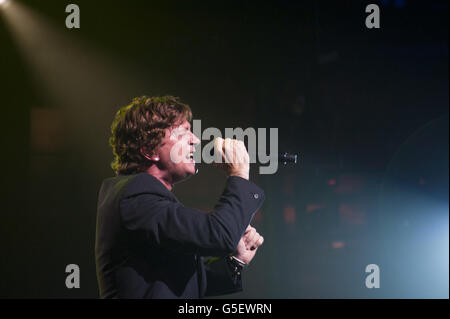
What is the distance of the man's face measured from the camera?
4.18 feet

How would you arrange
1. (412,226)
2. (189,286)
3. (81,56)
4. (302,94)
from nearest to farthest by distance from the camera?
(189,286) → (81,56) → (302,94) → (412,226)

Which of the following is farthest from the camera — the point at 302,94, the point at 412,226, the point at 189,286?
the point at 412,226

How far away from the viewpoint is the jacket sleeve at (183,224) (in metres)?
1.02

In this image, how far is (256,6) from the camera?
2.84 metres

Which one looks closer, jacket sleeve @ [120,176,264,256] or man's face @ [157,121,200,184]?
jacket sleeve @ [120,176,264,256]

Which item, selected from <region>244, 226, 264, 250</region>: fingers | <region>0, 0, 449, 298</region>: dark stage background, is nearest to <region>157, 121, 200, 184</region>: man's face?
<region>244, 226, 264, 250</region>: fingers

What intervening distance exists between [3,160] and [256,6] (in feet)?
7.48

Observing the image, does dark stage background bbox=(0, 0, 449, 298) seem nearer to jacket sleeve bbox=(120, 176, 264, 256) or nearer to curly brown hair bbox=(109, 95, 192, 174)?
curly brown hair bbox=(109, 95, 192, 174)

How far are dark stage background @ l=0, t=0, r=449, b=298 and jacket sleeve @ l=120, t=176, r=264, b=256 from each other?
6.07ft

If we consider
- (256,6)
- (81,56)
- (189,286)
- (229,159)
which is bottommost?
(189,286)

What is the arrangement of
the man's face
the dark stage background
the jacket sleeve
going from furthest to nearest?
the dark stage background
the man's face
the jacket sleeve

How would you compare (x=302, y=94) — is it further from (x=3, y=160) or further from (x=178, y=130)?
(x=3, y=160)
